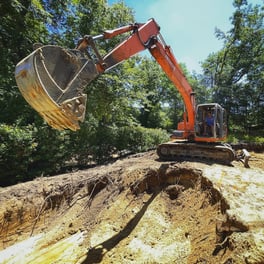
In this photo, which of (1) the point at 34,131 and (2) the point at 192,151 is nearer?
(2) the point at 192,151

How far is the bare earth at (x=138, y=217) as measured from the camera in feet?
8.81

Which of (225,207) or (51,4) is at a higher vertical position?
(51,4)

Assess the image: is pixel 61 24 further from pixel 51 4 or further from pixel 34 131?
pixel 34 131

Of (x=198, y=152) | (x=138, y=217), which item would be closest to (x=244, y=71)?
(x=198, y=152)

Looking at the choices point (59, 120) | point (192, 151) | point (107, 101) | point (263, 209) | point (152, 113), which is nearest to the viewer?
point (59, 120)

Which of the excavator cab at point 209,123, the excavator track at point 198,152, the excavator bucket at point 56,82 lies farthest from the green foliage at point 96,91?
the excavator cab at point 209,123

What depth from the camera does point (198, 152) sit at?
21.5ft

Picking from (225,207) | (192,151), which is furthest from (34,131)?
(225,207)

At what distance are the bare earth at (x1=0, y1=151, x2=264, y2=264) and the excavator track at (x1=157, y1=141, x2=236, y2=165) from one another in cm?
130

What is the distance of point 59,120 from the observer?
269cm

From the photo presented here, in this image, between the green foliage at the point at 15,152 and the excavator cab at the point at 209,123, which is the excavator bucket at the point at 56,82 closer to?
the excavator cab at the point at 209,123

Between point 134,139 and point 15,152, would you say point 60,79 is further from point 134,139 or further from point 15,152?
point 134,139

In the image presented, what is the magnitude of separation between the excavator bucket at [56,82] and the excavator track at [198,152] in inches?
184

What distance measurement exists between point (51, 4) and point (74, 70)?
7.29 meters
